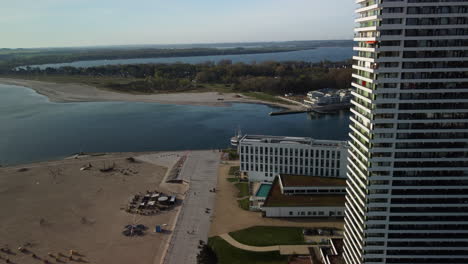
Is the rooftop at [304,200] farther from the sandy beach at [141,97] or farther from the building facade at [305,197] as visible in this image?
the sandy beach at [141,97]

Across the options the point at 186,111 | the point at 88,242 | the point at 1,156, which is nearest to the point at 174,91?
the point at 186,111

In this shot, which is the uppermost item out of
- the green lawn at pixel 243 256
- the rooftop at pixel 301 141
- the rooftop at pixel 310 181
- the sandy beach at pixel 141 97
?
the rooftop at pixel 301 141

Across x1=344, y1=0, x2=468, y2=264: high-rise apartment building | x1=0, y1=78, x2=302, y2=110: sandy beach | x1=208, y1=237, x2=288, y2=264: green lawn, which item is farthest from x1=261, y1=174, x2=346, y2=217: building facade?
x1=0, y1=78, x2=302, y2=110: sandy beach

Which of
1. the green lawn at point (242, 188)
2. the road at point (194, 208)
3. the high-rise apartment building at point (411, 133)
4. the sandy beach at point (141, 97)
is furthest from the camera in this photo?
the sandy beach at point (141, 97)

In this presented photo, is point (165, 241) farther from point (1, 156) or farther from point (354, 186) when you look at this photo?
point (1, 156)

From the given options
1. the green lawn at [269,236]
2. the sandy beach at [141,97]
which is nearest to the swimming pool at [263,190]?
the green lawn at [269,236]
